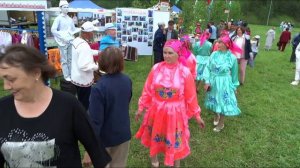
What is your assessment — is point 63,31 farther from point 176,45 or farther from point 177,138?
point 177,138

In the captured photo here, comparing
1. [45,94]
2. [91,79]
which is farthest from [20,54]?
[91,79]

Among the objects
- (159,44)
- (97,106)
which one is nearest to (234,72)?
(97,106)

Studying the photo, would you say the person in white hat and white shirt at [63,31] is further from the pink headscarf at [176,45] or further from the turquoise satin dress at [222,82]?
the pink headscarf at [176,45]

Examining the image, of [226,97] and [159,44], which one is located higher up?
[159,44]

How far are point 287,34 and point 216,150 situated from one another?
17.3 m

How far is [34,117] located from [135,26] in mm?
11201

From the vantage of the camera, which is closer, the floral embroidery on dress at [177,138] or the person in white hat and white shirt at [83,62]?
the floral embroidery on dress at [177,138]

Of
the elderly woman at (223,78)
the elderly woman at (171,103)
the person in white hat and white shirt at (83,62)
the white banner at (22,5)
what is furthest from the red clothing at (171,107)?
the white banner at (22,5)

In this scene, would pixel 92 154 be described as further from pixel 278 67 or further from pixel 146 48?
pixel 278 67

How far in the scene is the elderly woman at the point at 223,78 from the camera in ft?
17.4

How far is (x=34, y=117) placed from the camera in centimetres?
176

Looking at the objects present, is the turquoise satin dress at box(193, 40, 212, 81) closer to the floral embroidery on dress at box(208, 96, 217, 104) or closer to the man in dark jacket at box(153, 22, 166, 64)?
the man in dark jacket at box(153, 22, 166, 64)

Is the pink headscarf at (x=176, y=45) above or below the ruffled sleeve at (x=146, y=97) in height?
above

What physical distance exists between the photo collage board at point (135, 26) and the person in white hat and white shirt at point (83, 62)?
737cm
